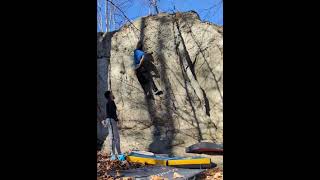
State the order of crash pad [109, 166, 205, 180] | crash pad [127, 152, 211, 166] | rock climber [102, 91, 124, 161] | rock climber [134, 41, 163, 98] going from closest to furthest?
crash pad [109, 166, 205, 180] < crash pad [127, 152, 211, 166] < rock climber [102, 91, 124, 161] < rock climber [134, 41, 163, 98]

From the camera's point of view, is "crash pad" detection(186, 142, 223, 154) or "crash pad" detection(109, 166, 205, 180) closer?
"crash pad" detection(109, 166, 205, 180)

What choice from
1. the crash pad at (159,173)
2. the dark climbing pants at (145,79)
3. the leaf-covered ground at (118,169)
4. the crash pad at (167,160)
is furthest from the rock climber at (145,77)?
the crash pad at (159,173)

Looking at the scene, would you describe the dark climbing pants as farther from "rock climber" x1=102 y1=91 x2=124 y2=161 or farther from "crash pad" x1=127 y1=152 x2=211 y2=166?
"crash pad" x1=127 y1=152 x2=211 y2=166

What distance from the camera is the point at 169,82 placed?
12039 mm

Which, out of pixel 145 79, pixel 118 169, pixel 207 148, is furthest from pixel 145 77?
pixel 118 169

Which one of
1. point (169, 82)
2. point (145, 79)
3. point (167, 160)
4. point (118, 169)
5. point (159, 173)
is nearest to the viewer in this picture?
point (159, 173)

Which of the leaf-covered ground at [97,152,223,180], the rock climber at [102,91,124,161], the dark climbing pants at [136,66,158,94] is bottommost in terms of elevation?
the leaf-covered ground at [97,152,223,180]

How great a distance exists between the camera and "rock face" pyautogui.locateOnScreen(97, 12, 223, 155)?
37.0 ft

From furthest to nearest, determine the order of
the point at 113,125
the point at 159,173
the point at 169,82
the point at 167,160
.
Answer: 1. the point at 169,82
2. the point at 113,125
3. the point at 167,160
4. the point at 159,173

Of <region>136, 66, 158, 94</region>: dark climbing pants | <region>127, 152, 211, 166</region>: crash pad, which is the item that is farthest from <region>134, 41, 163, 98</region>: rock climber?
<region>127, 152, 211, 166</region>: crash pad

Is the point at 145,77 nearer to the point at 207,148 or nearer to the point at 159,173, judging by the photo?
the point at 207,148

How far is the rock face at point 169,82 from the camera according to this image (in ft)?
37.0

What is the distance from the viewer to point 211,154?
31.3ft
